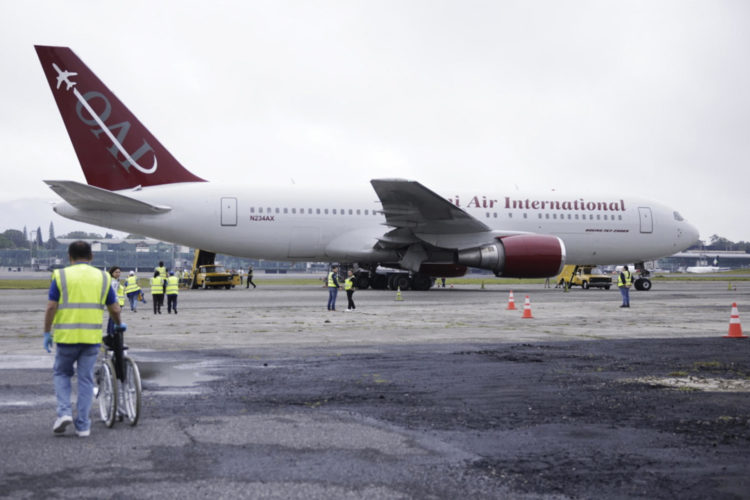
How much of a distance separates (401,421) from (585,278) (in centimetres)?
3828

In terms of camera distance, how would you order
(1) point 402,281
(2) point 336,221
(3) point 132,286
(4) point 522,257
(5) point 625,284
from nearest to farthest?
1. (5) point 625,284
2. (3) point 132,286
3. (4) point 522,257
4. (2) point 336,221
5. (1) point 402,281

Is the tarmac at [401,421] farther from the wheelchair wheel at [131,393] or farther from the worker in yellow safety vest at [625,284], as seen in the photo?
the worker in yellow safety vest at [625,284]

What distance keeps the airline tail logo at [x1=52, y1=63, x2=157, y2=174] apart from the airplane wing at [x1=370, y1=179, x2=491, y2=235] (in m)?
10.0

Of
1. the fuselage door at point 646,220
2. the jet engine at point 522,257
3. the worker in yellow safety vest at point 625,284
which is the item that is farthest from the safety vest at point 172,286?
the fuselage door at point 646,220

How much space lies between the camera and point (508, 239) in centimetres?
2995

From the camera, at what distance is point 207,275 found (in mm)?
44875

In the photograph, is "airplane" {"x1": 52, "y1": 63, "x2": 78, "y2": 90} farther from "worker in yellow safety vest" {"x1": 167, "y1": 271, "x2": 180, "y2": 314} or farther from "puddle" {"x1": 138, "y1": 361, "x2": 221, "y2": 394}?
"puddle" {"x1": 138, "y1": 361, "x2": 221, "y2": 394}

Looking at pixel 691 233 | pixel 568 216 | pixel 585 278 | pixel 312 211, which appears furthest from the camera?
pixel 585 278

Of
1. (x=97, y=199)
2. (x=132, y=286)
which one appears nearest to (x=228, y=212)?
(x=97, y=199)

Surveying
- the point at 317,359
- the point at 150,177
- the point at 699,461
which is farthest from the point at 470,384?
the point at 150,177

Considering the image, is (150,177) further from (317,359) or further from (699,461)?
(699,461)

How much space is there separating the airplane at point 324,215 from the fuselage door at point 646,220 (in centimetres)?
5

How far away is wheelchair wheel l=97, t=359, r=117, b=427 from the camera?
681 centimetres

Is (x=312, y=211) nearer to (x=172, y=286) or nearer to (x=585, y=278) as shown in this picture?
(x=172, y=286)
